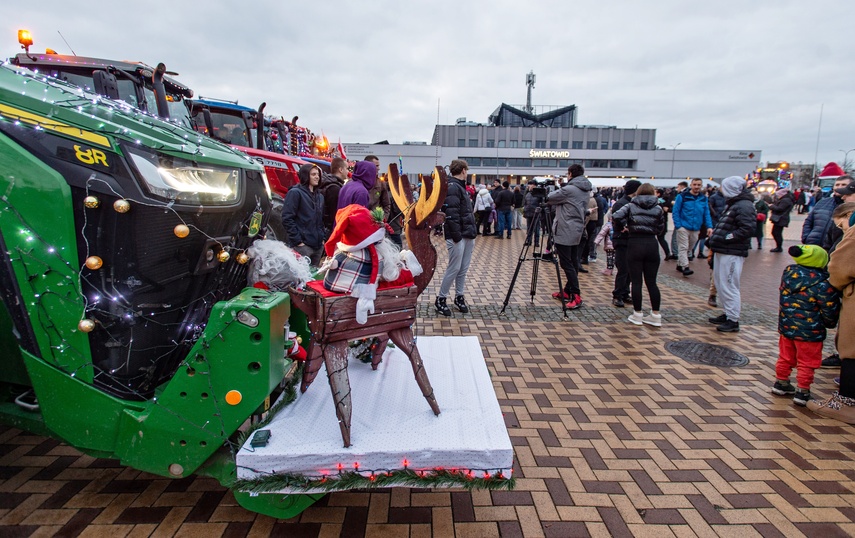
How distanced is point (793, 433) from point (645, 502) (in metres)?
1.73

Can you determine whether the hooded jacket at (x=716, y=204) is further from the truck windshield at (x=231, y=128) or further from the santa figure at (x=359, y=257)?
the truck windshield at (x=231, y=128)

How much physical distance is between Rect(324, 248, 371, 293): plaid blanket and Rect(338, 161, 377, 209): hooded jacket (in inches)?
85.3

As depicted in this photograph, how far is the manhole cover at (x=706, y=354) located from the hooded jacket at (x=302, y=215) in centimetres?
450

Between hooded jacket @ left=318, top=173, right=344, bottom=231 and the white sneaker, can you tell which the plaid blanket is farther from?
the white sneaker

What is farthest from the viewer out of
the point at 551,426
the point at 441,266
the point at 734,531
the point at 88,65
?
the point at 441,266

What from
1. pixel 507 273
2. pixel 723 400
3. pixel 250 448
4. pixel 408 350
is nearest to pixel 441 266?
pixel 507 273

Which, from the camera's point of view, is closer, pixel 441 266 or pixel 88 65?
pixel 88 65

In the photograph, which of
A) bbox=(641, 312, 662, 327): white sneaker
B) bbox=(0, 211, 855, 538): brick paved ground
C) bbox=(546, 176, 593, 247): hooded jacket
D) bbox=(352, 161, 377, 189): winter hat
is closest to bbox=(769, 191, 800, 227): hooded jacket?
bbox=(546, 176, 593, 247): hooded jacket

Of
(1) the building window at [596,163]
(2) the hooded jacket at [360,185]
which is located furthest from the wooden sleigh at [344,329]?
(1) the building window at [596,163]

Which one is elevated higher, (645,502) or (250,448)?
(250,448)

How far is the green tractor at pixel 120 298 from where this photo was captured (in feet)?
6.05

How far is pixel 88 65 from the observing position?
5.44m

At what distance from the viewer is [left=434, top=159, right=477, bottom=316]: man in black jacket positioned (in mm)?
5551

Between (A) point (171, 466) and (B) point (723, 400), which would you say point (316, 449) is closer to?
(A) point (171, 466)
